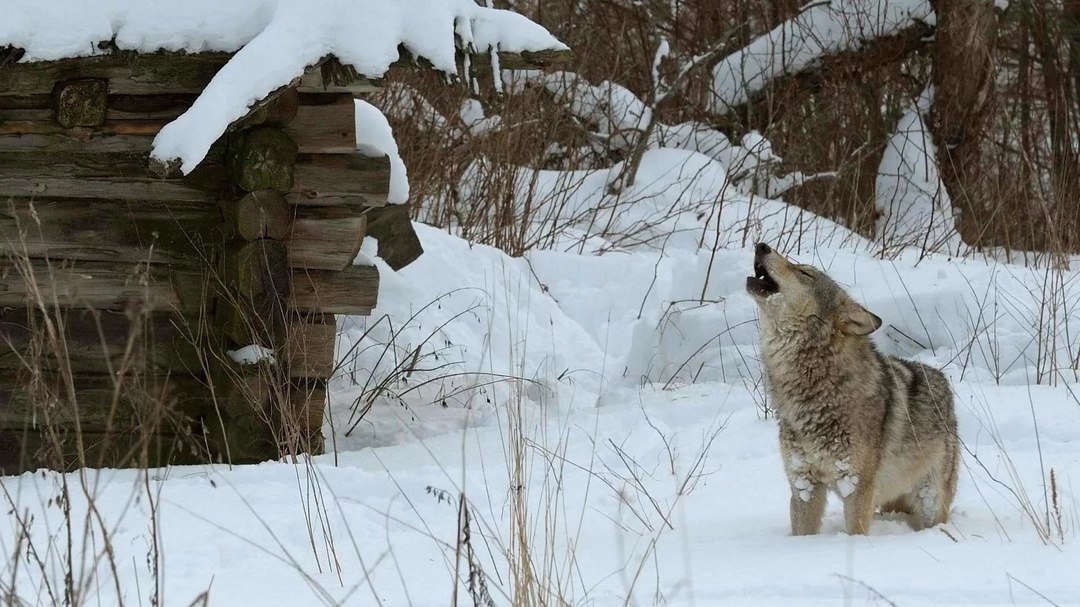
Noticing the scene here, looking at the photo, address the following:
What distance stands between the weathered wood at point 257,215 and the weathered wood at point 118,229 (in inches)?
5.7

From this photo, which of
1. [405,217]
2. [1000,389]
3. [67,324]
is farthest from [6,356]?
[1000,389]

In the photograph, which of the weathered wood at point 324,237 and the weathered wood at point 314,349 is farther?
the weathered wood at point 314,349

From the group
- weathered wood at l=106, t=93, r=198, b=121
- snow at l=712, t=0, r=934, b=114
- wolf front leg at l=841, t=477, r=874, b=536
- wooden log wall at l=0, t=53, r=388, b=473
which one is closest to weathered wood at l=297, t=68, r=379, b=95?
wooden log wall at l=0, t=53, r=388, b=473

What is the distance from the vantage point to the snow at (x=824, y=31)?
13.1m

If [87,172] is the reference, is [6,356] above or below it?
below

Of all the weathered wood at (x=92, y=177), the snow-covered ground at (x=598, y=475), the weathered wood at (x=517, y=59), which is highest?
the weathered wood at (x=517, y=59)

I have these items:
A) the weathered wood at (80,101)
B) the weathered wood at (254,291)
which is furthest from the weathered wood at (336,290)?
the weathered wood at (80,101)

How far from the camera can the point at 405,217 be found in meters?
7.82

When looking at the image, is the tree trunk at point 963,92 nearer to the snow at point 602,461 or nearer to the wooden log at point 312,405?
the snow at point 602,461

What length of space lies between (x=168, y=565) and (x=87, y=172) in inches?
99.7

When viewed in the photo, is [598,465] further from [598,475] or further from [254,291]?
[254,291]

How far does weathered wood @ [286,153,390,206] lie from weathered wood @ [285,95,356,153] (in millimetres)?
53

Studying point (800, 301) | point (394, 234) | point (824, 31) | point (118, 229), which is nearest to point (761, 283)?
point (800, 301)

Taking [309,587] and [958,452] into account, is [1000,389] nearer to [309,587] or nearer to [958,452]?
[958,452]
